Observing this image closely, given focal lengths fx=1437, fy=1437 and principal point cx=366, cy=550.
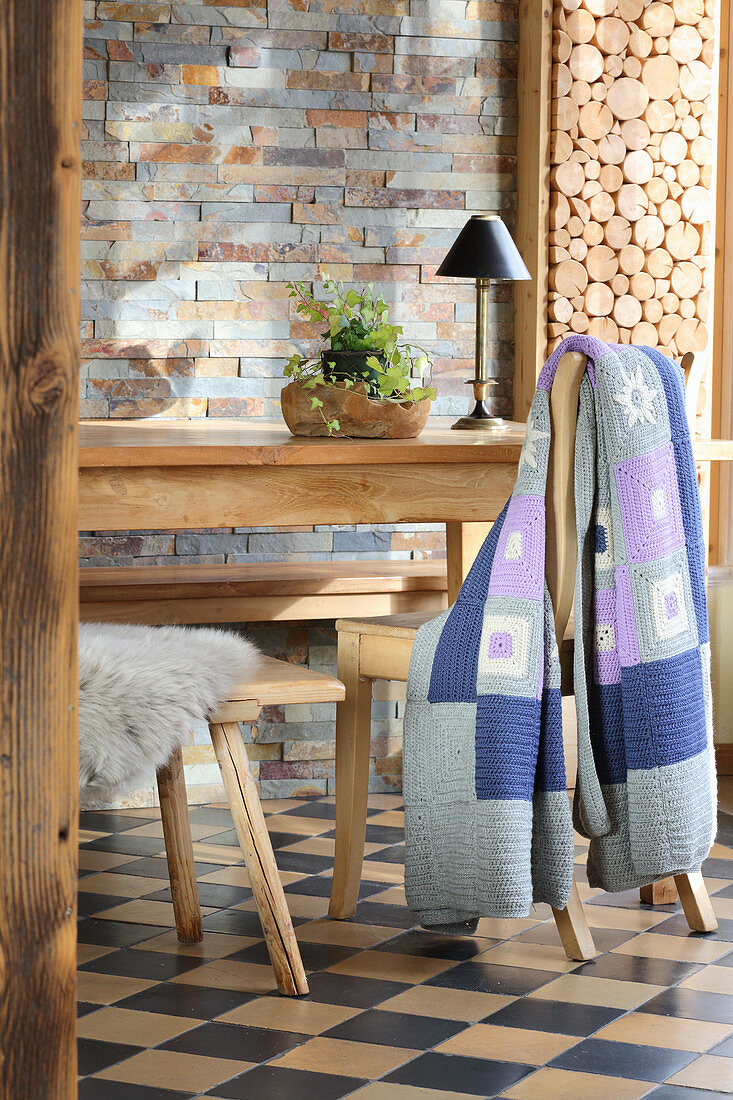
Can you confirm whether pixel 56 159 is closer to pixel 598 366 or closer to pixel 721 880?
pixel 598 366

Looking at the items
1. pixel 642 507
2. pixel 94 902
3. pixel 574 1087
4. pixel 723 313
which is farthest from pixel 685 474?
pixel 723 313

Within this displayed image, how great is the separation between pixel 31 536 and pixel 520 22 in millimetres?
2954

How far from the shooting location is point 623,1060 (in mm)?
1972

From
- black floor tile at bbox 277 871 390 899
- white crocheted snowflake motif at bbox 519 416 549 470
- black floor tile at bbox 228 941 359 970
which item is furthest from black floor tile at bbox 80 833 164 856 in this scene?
white crocheted snowflake motif at bbox 519 416 549 470

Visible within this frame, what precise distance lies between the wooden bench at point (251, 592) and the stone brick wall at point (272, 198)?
0.54 ft

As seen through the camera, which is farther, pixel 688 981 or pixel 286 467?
pixel 286 467

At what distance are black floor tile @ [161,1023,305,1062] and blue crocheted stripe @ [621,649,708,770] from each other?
0.67 metres

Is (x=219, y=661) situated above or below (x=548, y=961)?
above

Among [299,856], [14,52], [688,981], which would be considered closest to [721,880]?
[688,981]

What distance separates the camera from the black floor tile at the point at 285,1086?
1859mm

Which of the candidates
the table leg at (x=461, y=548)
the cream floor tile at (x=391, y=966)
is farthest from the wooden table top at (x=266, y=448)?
the cream floor tile at (x=391, y=966)

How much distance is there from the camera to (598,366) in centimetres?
224

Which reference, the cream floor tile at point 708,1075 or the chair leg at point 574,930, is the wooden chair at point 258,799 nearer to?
the chair leg at point 574,930

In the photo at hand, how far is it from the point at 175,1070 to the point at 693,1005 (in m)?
0.79
